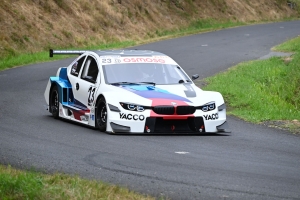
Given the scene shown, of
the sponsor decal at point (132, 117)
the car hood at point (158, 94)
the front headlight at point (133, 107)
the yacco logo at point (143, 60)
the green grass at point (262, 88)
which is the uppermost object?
the yacco logo at point (143, 60)

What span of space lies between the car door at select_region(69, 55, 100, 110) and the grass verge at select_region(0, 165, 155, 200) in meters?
5.65

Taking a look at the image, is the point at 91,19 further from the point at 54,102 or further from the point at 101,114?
the point at 101,114

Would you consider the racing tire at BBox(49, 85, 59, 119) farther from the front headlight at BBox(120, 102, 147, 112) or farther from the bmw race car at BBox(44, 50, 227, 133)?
the front headlight at BBox(120, 102, 147, 112)

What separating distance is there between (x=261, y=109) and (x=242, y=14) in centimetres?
3657

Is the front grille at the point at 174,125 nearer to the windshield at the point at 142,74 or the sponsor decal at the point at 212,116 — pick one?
the sponsor decal at the point at 212,116

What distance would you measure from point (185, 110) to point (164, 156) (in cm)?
245

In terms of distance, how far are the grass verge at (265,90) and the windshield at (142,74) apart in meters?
2.05

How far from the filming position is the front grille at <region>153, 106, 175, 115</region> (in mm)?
13406

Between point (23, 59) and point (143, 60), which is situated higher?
point (143, 60)

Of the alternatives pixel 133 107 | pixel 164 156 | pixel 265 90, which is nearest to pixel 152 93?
pixel 133 107

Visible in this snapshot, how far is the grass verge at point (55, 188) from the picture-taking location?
7.88 metres

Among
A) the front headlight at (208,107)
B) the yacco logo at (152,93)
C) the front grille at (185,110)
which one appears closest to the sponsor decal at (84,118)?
the yacco logo at (152,93)

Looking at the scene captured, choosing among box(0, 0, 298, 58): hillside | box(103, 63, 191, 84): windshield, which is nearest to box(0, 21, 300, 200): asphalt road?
box(103, 63, 191, 84): windshield

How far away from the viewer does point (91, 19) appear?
37.6 m
